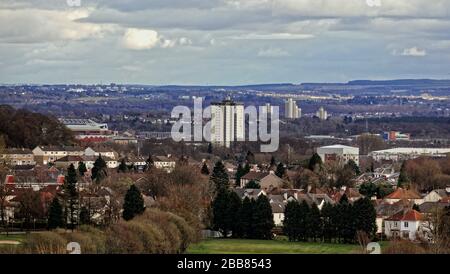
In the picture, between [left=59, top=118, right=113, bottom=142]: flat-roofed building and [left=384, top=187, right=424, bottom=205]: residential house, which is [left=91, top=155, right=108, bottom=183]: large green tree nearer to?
[left=384, top=187, right=424, bottom=205]: residential house

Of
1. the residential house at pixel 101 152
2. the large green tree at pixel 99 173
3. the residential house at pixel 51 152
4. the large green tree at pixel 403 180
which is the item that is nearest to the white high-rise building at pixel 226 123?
the residential house at pixel 101 152

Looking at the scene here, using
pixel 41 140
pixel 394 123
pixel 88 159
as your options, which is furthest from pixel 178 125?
pixel 88 159

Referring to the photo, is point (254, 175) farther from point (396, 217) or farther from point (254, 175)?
point (396, 217)

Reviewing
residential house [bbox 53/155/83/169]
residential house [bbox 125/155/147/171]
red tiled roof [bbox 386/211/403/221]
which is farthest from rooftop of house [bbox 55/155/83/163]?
red tiled roof [bbox 386/211/403/221]

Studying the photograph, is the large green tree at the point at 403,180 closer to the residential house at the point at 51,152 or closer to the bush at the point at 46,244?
the residential house at the point at 51,152

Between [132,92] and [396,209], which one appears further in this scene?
[132,92]

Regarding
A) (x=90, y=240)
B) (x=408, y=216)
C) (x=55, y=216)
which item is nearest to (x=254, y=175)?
(x=408, y=216)
